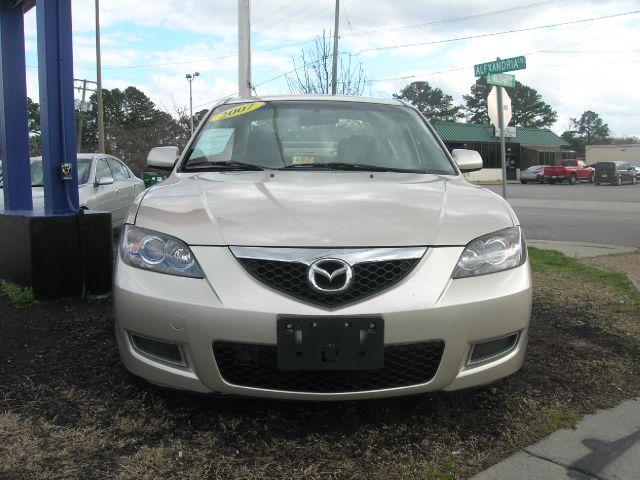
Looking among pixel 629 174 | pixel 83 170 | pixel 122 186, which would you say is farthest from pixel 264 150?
pixel 629 174

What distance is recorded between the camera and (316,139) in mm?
3754

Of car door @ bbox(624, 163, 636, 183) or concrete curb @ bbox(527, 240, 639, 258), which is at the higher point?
car door @ bbox(624, 163, 636, 183)

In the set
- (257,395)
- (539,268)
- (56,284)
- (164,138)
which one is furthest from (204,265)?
(164,138)

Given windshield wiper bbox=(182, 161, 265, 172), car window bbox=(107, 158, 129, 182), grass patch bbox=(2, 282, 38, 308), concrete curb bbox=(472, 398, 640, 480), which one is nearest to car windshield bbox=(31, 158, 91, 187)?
car window bbox=(107, 158, 129, 182)

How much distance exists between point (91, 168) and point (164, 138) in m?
35.8

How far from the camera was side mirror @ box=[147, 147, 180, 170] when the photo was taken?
3.95m

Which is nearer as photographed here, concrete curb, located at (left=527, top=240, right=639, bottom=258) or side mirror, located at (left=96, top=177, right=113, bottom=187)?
side mirror, located at (left=96, top=177, right=113, bottom=187)

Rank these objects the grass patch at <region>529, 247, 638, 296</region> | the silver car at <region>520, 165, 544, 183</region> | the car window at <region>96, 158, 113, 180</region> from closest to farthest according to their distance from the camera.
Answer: the grass patch at <region>529, 247, 638, 296</region> → the car window at <region>96, 158, 113, 180</region> → the silver car at <region>520, 165, 544, 183</region>

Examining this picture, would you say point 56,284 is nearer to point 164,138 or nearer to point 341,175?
point 341,175

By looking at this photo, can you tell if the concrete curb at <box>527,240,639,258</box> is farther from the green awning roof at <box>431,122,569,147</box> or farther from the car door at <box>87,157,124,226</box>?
the green awning roof at <box>431,122,569,147</box>

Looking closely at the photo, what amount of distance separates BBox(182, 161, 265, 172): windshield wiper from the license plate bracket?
4.61 ft

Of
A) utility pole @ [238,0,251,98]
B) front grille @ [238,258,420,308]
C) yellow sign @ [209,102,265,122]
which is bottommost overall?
front grille @ [238,258,420,308]

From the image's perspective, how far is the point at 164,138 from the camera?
140ft

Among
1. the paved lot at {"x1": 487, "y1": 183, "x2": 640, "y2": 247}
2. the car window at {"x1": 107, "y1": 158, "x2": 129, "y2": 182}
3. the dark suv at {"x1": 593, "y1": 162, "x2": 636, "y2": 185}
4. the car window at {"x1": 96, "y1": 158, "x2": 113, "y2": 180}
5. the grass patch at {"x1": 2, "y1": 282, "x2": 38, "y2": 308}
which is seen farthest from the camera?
the dark suv at {"x1": 593, "y1": 162, "x2": 636, "y2": 185}
